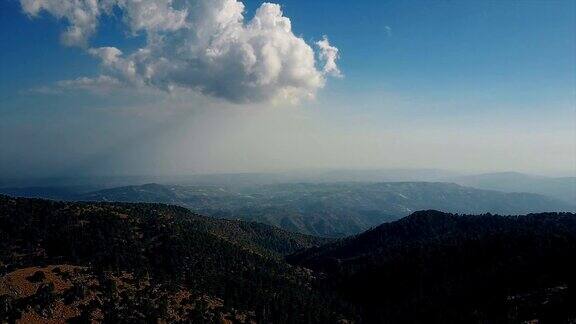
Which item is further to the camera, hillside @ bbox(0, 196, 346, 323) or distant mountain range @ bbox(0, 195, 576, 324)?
hillside @ bbox(0, 196, 346, 323)

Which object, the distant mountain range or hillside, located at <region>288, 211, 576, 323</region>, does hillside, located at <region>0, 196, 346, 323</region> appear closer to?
the distant mountain range

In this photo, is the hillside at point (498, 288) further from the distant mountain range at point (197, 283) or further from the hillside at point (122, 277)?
the hillside at point (122, 277)

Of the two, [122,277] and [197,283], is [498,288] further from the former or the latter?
[122,277]

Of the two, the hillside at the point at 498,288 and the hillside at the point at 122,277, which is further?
the hillside at the point at 122,277

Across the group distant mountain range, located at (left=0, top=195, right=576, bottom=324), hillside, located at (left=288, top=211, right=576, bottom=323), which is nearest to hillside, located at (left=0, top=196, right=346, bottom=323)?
distant mountain range, located at (left=0, top=195, right=576, bottom=324)

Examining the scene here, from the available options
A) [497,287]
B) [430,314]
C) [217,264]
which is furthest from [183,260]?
[497,287]

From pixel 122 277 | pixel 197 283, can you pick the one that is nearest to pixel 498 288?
pixel 197 283

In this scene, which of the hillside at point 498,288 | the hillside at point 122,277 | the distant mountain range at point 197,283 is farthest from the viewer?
the hillside at point 122,277

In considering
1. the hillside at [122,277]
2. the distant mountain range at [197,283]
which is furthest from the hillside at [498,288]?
the hillside at [122,277]

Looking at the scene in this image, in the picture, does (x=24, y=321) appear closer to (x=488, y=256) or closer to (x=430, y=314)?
(x=430, y=314)
